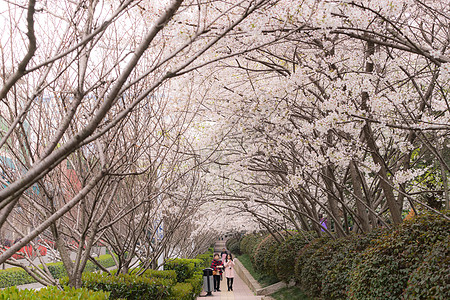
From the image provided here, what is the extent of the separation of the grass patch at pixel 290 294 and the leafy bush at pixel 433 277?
23.4ft

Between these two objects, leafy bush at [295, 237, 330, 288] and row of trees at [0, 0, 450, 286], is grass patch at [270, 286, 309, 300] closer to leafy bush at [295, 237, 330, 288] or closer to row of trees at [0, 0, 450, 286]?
leafy bush at [295, 237, 330, 288]

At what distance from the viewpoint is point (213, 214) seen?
54.5 ft

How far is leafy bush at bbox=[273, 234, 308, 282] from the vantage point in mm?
12626

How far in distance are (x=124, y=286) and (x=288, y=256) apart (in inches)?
300

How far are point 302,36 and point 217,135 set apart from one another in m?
3.93

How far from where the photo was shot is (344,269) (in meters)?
7.01

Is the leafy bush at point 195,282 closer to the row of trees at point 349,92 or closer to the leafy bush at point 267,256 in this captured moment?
the leafy bush at point 267,256

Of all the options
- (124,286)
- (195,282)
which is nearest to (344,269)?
(124,286)

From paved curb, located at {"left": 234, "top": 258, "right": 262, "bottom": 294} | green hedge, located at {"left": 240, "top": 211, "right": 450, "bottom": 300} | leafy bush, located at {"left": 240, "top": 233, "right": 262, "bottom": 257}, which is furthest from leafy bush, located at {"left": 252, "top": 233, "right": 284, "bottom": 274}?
green hedge, located at {"left": 240, "top": 211, "right": 450, "bottom": 300}

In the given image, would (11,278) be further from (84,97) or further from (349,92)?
(349,92)

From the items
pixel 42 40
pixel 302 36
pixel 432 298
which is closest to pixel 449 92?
pixel 302 36

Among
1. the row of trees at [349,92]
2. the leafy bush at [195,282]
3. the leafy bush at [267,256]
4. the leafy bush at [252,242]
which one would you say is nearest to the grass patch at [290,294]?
the leafy bush at [267,256]

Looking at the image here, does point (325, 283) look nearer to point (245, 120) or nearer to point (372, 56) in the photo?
point (245, 120)

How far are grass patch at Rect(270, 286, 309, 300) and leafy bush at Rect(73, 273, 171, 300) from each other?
586 centimetres
